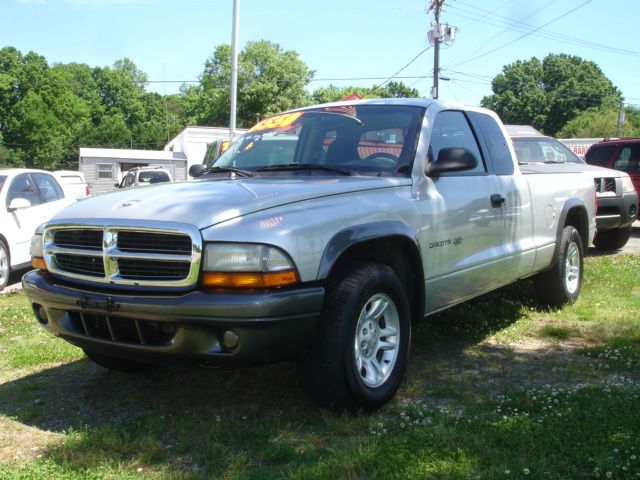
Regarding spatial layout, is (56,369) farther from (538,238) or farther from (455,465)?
(538,238)

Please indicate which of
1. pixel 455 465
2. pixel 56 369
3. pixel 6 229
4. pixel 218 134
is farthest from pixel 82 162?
pixel 455 465

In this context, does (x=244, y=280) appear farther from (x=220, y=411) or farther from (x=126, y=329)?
(x=220, y=411)

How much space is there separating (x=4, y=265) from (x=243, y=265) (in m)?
6.71

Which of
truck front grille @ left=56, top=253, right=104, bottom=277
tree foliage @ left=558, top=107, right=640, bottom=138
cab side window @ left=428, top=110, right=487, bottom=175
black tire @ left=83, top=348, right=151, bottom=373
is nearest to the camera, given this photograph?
truck front grille @ left=56, top=253, right=104, bottom=277

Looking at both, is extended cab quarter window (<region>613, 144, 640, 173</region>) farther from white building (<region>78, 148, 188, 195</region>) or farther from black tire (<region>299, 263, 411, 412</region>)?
white building (<region>78, 148, 188, 195</region>)

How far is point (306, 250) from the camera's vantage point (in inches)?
123

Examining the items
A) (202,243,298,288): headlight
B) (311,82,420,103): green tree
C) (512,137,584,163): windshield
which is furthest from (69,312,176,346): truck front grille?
(311,82,420,103): green tree

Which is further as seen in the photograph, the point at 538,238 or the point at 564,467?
the point at 538,238

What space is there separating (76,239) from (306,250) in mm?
1334

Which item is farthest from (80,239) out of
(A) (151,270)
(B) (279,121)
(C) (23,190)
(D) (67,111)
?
(D) (67,111)

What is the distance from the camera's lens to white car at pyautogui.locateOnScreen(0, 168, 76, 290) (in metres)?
8.58

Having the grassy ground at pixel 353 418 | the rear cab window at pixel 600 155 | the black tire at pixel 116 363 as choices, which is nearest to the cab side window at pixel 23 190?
the grassy ground at pixel 353 418

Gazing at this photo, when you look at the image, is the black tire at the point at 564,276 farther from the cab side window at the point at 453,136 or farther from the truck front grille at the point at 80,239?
the truck front grille at the point at 80,239

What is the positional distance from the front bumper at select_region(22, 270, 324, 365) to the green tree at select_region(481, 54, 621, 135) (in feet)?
263
